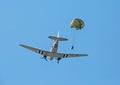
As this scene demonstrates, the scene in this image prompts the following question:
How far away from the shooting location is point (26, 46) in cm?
19612

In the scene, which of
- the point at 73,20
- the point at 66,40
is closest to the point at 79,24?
the point at 73,20

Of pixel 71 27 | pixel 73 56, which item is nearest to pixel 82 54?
pixel 73 56

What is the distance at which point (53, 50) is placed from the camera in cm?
19188

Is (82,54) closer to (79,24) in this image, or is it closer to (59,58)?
(59,58)

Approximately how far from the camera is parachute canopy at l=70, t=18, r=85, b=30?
172m

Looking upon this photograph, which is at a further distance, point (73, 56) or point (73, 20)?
point (73, 56)

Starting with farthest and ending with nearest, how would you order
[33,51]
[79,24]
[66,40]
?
1. [33,51]
2. [66,40]
3. [79,24]

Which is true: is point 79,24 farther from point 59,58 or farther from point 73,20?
point 59,58

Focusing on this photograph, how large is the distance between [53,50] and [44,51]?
9.43ft

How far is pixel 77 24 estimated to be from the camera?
172 metres

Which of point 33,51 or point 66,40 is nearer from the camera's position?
point 66,40

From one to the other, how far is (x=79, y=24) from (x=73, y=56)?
28010mm

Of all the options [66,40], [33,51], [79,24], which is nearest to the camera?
[79,24]

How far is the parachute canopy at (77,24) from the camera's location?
6762 inches
